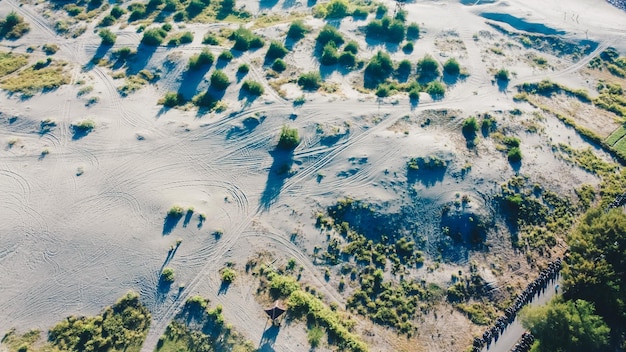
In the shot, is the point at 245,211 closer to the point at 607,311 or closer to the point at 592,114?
the point at 607,311

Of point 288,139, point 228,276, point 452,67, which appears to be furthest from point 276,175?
point 452,67

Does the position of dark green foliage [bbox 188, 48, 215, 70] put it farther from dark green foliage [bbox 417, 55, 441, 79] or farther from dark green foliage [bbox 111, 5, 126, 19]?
dark green foliage [bbox 417, 55, 441, 79]

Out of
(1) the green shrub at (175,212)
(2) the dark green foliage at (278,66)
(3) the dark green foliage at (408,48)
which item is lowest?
(1) the green shrub at (175,212)

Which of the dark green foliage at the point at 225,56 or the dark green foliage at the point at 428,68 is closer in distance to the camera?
the dark green foliage at the point at 225,56

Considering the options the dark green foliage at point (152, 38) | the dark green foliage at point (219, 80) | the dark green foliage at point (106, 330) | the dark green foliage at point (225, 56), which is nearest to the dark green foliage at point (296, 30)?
the dark green foliage at point (225, 56)

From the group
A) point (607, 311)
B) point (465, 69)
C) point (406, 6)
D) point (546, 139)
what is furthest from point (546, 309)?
point (406, 6)

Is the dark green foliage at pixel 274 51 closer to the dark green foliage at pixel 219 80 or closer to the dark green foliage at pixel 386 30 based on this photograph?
the dark green foliage at pixel 219 80

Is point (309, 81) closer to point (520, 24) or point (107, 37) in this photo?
point (107, 37)

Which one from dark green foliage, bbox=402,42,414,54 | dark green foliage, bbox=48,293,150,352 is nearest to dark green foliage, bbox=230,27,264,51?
dark green foliage, bbox=402,42,414,54
